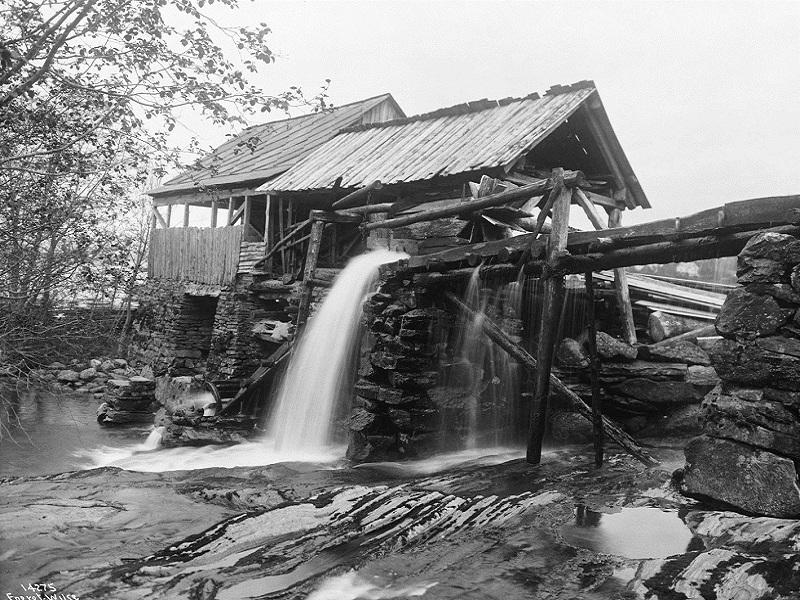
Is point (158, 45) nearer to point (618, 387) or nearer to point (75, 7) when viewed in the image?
point (75, 7)

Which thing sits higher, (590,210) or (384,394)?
(590,210)

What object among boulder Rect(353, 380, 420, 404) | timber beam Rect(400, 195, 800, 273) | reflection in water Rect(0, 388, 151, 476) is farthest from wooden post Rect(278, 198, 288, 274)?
timber beam Rect(400, 195, 800, 273)

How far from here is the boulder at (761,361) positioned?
181 inches

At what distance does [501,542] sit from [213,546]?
7.53 feet

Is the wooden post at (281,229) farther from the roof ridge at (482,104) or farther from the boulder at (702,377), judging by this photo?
the boulder at (702,377)

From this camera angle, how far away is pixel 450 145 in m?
12.0

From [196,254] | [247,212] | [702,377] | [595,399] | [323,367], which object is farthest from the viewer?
[196,254]

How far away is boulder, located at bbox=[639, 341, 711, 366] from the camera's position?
9.45m

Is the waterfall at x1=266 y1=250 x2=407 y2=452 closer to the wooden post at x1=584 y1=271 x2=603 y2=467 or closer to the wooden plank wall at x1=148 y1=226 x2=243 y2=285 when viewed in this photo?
the wooden post at x1=584 y1=271 x2=603 y2=467

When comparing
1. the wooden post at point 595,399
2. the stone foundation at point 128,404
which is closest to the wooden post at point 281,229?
the stone foundation at point 128,404

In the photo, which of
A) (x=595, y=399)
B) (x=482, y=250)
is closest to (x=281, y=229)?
(x=482, y=250)

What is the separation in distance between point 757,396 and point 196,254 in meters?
16.7

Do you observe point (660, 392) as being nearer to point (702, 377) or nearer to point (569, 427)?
point (702, 377)

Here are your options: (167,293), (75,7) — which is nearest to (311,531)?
(75,7)
